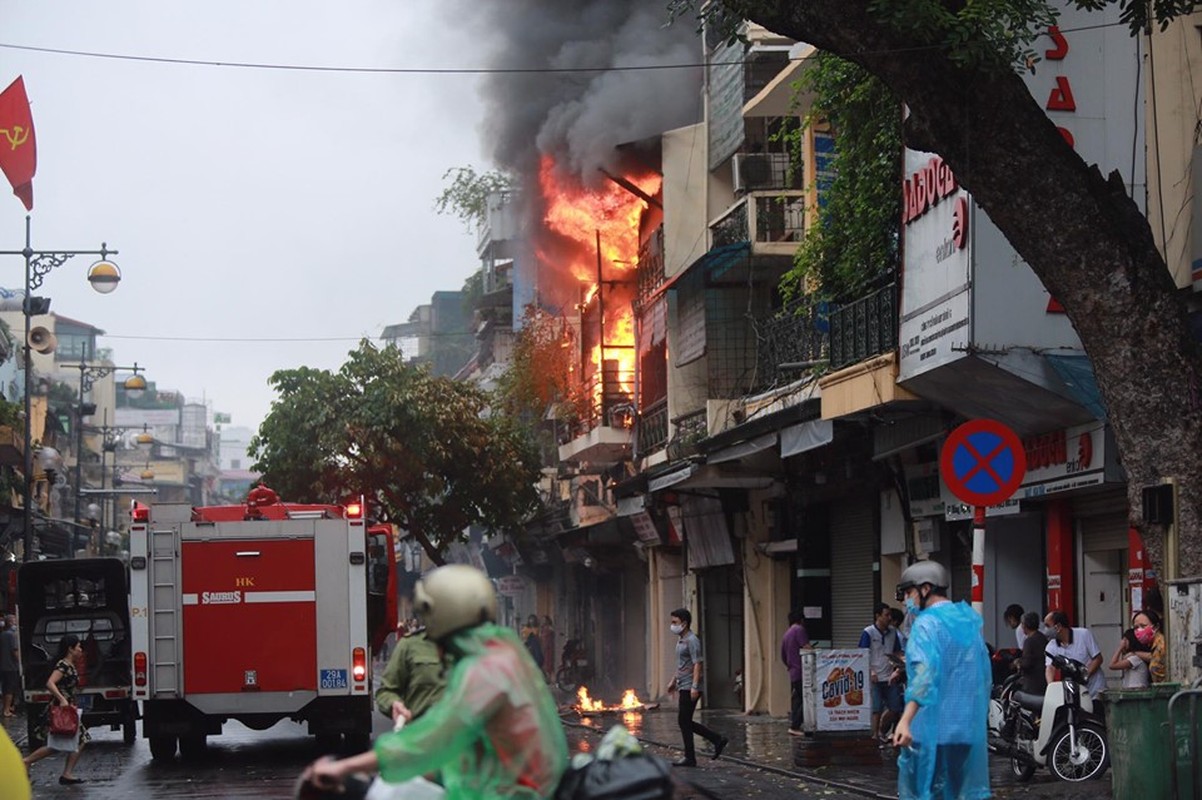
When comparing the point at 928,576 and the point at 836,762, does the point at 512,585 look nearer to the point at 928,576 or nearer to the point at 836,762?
the point at 836,762

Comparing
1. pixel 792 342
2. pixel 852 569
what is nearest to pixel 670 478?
pixel 852 569

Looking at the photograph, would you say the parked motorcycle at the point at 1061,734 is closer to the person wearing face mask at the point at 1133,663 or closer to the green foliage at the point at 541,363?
the person wearing face mask at the point at 1133,663

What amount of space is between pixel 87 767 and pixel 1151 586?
1186cm

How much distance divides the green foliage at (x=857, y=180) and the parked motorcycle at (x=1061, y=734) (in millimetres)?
7158

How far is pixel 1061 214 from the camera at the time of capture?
13375 millimetres

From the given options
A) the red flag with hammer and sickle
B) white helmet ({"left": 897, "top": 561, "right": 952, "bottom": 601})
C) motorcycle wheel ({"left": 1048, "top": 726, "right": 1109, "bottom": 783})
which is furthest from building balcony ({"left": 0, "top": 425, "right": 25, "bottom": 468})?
white helmet ({"left": 897, "top": 561, "right": 952, "bottom": 601})

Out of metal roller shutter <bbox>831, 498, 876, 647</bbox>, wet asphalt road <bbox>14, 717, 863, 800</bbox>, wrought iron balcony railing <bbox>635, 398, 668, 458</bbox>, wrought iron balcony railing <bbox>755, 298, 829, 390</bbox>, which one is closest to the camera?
wet asphalt road <bbox>14, 717, 863, 800</bbox>

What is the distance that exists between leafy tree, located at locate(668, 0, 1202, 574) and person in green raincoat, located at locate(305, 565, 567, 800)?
8395 mm

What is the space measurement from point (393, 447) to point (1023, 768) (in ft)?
91.3

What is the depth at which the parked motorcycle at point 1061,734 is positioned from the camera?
1573 cm

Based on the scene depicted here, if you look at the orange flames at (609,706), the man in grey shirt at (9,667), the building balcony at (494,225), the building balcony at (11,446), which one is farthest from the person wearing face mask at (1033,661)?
the building balcony at (494,225)

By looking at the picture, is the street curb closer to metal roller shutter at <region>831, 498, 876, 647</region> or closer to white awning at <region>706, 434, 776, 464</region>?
white awning at <region>706, 434, 776, 464</region>

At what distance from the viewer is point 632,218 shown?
39.0m

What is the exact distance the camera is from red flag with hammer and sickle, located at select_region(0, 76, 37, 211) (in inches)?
1230
